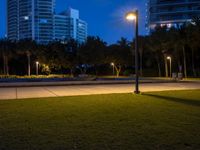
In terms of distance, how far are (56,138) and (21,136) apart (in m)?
0.79

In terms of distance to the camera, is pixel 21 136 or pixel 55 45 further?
pixel 55 45

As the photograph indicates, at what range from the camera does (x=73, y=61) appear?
5303 cm

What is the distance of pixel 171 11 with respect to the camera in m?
98.2

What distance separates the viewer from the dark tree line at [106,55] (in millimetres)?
46500

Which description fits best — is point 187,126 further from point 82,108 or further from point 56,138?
point 82,108

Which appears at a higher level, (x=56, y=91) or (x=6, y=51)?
(x=6, y=51)

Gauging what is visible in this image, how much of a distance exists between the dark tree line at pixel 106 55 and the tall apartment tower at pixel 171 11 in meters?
40.1

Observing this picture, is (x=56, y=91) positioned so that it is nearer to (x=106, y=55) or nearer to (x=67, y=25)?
(x=106, y=55)

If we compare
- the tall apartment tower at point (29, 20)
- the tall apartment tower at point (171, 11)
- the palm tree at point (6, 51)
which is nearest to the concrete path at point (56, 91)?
the palm tree at point (6, 51)

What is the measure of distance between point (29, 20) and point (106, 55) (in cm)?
6588

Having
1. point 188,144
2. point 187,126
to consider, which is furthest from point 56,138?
point 187,126

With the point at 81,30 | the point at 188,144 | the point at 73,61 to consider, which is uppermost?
the point at 81,30

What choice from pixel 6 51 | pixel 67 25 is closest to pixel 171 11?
pixel 67 25

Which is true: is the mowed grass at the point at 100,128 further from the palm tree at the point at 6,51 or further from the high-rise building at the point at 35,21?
the high-rise building at the point at 35,21
